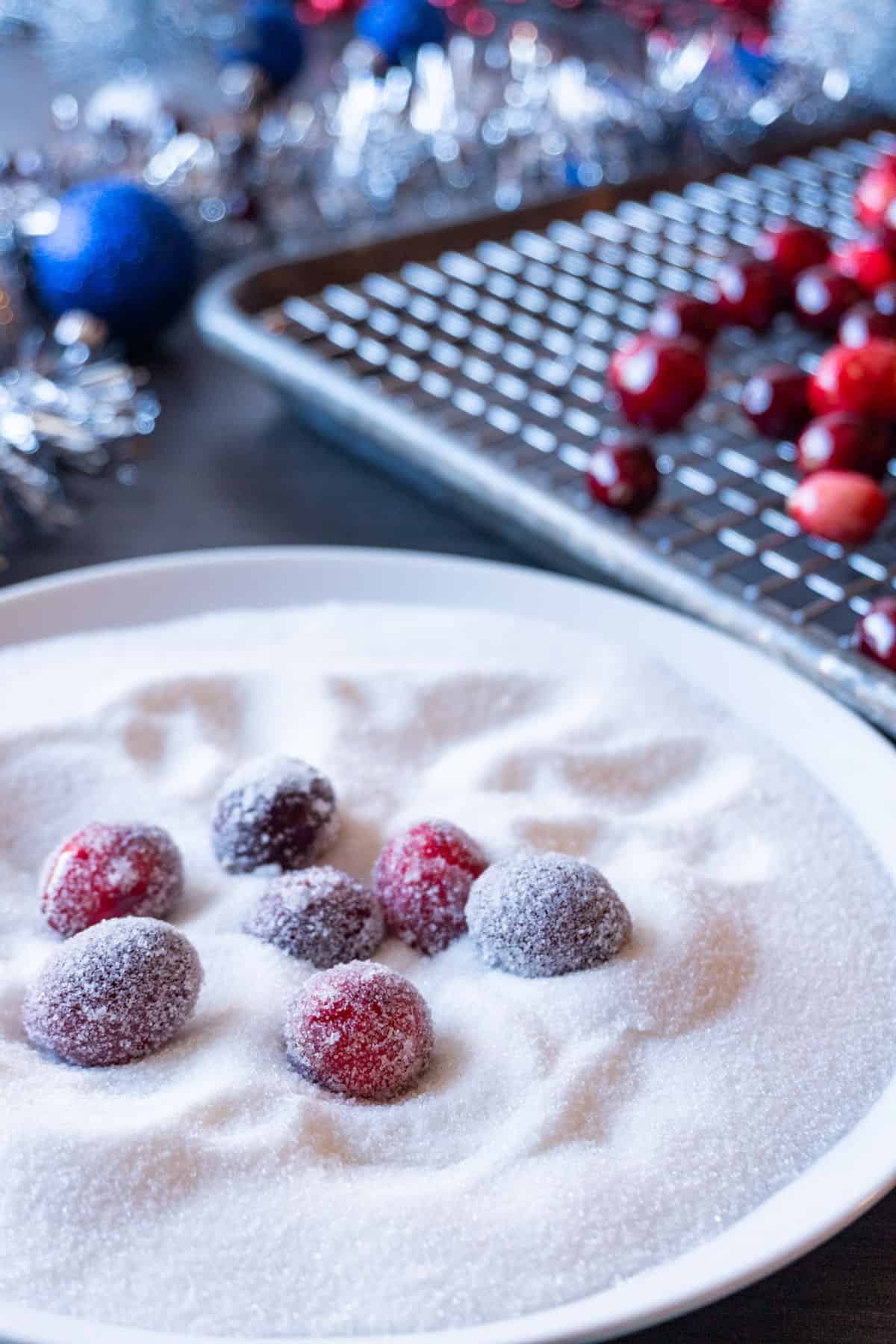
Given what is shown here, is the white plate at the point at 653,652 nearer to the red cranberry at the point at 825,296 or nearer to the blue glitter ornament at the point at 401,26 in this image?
the red cranberry at the point at 825,296

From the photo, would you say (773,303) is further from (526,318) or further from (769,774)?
(769,774)

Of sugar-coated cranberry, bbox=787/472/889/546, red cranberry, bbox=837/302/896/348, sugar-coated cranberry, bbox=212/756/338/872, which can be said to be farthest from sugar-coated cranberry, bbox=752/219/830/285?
sugar-coated cranberry, bbox=212/756/338/872

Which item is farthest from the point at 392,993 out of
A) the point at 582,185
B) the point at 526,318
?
the point at 582,185

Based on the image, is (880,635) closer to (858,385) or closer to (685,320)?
(858,385)

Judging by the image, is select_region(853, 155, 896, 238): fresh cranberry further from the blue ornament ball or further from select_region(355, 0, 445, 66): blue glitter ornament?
the blue ornament ball

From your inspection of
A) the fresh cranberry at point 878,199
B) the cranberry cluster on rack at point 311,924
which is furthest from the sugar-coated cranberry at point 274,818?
the fresh cranberry at point 878,199
